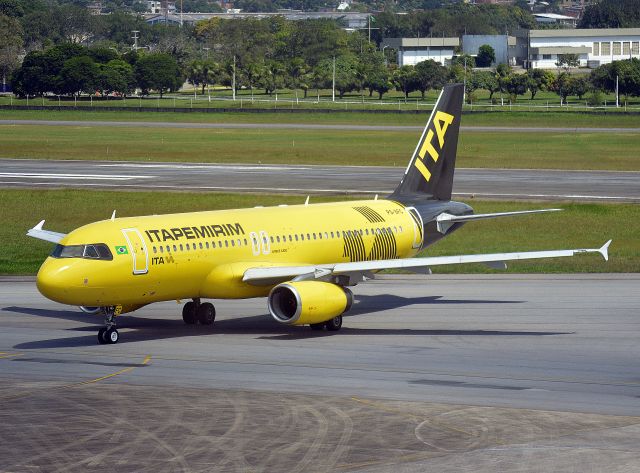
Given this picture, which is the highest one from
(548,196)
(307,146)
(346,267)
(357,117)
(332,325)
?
(357,117)

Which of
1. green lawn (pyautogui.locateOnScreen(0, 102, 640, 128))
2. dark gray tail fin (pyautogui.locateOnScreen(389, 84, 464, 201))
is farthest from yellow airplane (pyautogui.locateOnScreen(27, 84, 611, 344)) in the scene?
green lawn (pyautogui.locateOnScreen(0, 102, 640, 128))

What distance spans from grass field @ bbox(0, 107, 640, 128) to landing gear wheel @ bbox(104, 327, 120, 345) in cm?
12136

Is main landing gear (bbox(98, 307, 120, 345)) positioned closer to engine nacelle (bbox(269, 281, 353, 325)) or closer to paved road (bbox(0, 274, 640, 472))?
paved road (bbox(0, 274, 640, 472))

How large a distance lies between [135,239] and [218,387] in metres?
7.67

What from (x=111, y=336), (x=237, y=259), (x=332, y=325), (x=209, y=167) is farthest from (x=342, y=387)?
(x=209, y=167)

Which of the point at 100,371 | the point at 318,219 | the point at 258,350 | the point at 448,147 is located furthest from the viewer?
the point at 448,147

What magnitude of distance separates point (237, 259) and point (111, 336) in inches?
207

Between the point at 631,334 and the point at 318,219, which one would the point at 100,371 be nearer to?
the point at 318,219

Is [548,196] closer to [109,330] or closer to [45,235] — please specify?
[45,235]

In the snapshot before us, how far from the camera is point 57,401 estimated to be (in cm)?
3272

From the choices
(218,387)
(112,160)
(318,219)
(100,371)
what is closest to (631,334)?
(318,219)

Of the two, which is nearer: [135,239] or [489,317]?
[135,239]

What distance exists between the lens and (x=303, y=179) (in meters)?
96.2

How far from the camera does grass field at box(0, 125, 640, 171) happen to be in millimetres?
114125
